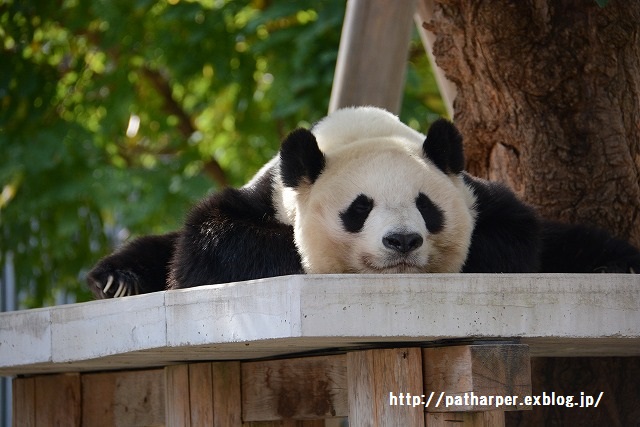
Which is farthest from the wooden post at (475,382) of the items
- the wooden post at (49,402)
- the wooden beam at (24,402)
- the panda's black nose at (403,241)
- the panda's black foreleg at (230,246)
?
the wooden beam at (24,402)

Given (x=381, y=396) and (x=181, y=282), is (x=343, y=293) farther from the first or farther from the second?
(x=181, y=282)

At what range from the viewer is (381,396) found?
3.31m

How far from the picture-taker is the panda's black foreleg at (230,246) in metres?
4.11

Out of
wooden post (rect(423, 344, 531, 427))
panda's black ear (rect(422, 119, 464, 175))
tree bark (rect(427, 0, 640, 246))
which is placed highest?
tree bark (rect(427, 0, 640, 246))

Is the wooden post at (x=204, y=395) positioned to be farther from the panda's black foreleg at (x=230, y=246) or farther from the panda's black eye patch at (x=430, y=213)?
the panda's black eye patch at (x=430, y=213)

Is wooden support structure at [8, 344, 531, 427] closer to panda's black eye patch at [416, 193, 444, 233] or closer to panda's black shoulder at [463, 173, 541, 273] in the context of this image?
panda's black eye patch at [416, 193, 444, 233]

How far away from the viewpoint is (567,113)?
16.9 ft

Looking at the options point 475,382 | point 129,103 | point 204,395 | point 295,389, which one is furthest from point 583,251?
point 129,103

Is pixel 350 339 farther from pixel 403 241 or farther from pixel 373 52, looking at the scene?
pixel 373 52

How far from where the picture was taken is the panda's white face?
3.89 meters

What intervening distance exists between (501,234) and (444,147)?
467mm

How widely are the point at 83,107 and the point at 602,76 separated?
534cm

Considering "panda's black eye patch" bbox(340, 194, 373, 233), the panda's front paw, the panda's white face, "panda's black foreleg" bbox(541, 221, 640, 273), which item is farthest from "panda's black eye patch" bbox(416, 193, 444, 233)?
the panda's front paw

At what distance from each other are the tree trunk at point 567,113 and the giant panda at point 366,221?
50 cm
